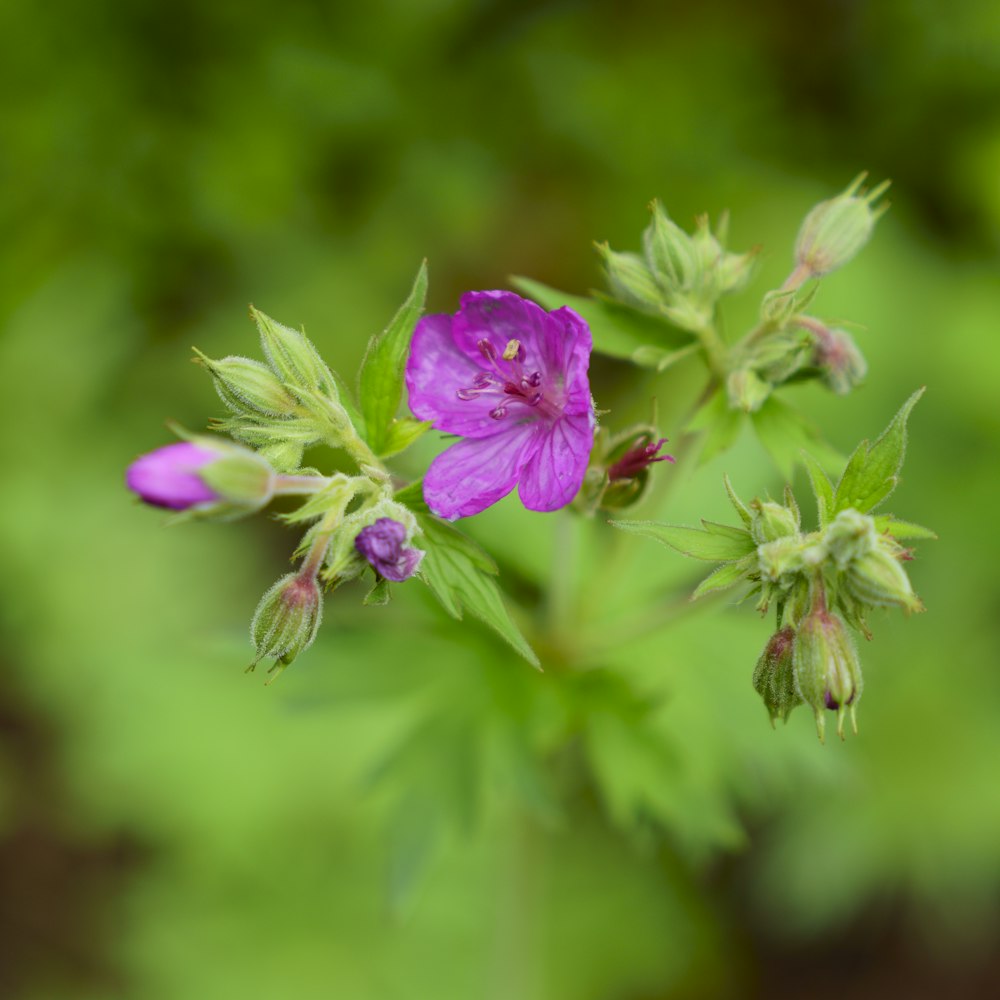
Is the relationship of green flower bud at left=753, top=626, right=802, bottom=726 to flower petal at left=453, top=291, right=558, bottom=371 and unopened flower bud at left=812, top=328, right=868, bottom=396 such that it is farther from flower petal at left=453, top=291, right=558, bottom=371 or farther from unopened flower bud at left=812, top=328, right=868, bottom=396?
flower petal at left=453, top=291, right=558, bottom=371

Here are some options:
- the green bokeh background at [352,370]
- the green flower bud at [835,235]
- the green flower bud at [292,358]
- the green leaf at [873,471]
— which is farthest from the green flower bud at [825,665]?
the green bokeh background at [352,370]

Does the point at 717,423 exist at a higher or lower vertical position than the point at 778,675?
higher

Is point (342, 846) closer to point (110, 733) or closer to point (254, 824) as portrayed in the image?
point (254, 824)

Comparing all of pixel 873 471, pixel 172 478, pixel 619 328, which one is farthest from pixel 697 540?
pixel 172 478

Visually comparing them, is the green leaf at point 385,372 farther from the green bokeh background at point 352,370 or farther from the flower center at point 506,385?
the green bokeh background at point 352,370

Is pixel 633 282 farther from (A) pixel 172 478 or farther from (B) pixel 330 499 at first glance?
(A) pixel 172 478

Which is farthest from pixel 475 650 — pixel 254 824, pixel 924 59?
pixel 924 59

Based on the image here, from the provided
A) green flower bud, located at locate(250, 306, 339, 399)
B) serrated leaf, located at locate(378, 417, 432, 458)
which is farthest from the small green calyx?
green flower bud, located at locate(250, 306, 339, 399)
